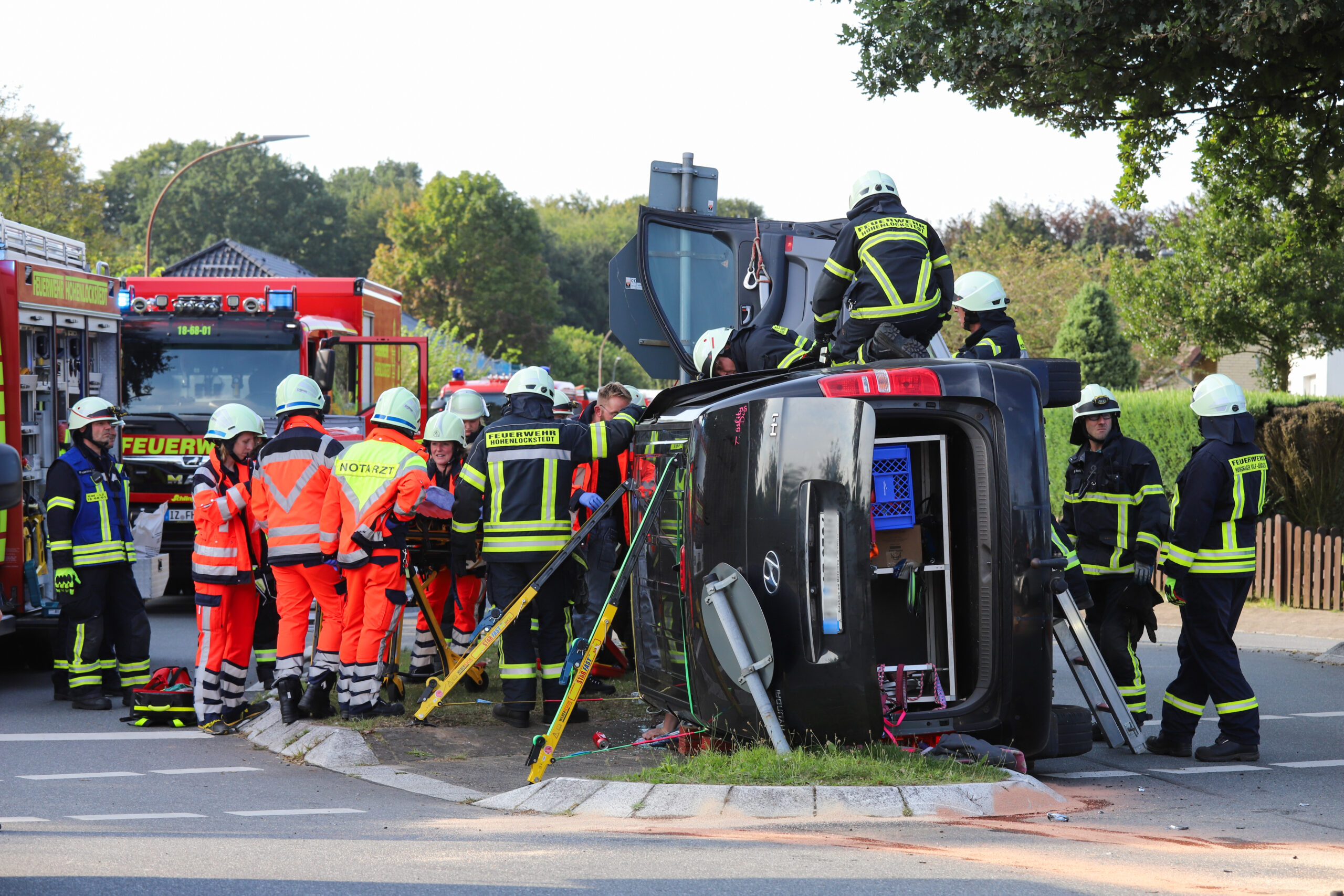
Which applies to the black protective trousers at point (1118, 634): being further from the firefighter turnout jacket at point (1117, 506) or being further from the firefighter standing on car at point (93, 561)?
the firefighter standing on car at point (93, 561)

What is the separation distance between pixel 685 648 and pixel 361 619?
2.41 m

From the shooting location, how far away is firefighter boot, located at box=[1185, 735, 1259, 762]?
23.9ft

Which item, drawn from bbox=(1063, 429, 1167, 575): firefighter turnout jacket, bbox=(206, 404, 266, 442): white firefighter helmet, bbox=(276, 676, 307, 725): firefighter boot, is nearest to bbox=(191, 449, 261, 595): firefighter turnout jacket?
bbox=(206, 404, 266, 442): white firefighter helmet

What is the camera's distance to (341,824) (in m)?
5.81

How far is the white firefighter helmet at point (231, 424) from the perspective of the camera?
8.36 metres

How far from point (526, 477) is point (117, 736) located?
305 centimetres

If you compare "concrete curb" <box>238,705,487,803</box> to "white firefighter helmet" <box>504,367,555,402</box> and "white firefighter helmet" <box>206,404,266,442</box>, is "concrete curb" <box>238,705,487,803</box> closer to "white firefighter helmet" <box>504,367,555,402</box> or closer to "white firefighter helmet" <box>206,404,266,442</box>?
"white firefighter helmet" <box>206,404,266,442</box>

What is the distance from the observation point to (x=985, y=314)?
7.86 meters

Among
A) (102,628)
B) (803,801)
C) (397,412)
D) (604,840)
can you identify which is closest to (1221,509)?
(803,801)

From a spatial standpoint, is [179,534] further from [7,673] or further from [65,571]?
[65,571]

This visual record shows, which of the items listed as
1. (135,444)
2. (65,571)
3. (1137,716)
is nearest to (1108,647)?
(1137,716)


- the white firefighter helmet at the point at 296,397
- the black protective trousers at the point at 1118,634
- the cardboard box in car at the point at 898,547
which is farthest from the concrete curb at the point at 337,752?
the black protective trousers at the point at 1118,634

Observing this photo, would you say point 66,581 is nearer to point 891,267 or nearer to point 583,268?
point 891,267

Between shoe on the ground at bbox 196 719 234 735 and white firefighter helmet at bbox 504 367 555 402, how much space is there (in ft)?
9.05
